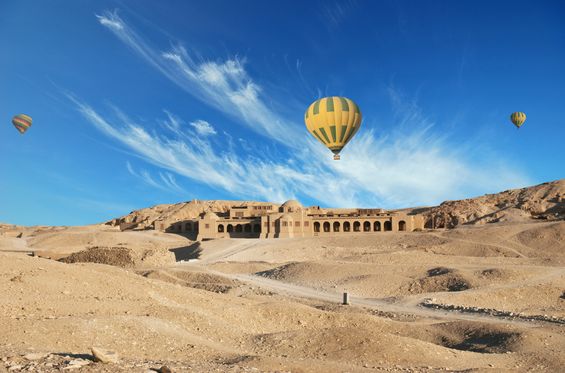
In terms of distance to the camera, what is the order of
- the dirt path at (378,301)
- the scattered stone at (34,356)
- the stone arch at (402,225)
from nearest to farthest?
the scattered stone at (34,356) → the dirt path at (378,301) → the stone arch at (402,225)

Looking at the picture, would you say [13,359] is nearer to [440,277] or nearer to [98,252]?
[98,252]

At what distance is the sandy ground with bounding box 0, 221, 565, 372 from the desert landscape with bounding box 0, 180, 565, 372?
0.06m

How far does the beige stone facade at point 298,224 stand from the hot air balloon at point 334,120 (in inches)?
914

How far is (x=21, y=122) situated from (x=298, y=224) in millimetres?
39510

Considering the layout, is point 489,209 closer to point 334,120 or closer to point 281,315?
point 334,120

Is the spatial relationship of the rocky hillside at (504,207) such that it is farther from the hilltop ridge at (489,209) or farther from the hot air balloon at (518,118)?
the hot air balloon at (518,118)

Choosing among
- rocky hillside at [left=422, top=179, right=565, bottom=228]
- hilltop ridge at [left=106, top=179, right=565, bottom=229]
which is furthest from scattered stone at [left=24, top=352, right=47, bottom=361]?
rocky hillside at [left=422, top=179, right=565, bottom=228]

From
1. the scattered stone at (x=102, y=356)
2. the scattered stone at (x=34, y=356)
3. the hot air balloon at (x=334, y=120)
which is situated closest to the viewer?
the scattered stone at (x=102, y=356)

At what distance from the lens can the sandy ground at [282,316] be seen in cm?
1241

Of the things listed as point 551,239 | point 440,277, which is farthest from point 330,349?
point 551,239

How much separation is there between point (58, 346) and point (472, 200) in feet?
310

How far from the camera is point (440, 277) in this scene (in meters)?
32.5

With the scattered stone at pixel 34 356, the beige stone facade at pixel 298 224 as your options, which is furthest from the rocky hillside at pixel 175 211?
the scattered stone at pixel 34 356

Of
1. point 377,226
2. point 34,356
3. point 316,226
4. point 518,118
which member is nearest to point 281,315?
point 34,356
